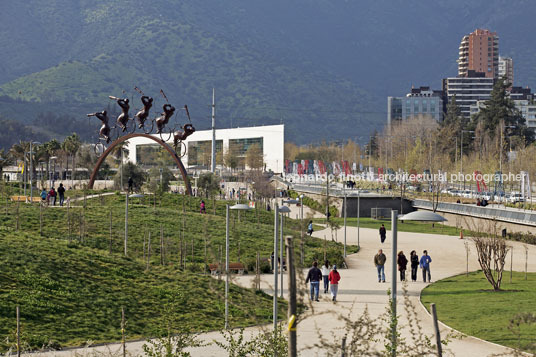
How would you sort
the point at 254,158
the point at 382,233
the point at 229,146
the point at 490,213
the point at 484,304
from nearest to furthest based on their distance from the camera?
the point at 484,304 → the point at 382,233 → the point at 490,213 → the point at 254,158 → the point at 229,146

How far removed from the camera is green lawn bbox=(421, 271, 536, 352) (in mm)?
19114

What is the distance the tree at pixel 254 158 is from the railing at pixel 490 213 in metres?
59.4

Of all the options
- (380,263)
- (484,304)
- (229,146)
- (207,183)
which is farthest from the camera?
(229,146)

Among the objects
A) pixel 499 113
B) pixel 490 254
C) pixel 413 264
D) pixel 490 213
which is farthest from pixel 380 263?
pixel 499 113

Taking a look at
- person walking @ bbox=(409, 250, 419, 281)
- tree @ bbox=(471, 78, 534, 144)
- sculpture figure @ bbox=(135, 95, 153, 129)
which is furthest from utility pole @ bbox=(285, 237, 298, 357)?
tree @ bbox=(471, 78, 534, 144)

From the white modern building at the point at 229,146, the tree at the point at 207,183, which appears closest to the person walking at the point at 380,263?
the tree at the point at 207,183

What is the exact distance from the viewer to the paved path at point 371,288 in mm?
17328

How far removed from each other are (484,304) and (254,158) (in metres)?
103

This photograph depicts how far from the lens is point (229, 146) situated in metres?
142

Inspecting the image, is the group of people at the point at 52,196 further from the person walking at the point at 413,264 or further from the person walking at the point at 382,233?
the person walking at the point at 413,264

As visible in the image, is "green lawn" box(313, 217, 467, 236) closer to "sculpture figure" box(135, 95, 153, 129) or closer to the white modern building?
"sculpture figure" box(135, 95, 153, 129)

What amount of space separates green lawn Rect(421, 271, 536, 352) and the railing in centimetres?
1247

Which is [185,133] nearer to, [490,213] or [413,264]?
[490,213]

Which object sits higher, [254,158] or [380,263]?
[254,158]
